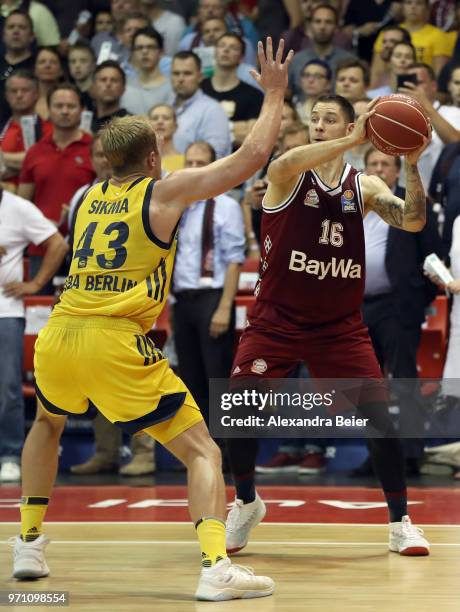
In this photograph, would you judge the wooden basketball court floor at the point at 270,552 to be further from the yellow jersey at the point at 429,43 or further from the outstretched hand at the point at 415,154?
the yellow jersey at the point at 429,43

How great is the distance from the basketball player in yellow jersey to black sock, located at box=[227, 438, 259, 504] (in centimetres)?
127

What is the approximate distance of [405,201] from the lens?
265 inches

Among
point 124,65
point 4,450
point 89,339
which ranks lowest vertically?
point 4,450

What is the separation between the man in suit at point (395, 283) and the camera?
9.49 meters

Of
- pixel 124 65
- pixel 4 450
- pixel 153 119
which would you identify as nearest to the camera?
pixel 4 450

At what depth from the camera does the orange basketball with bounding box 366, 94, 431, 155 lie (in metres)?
6.30

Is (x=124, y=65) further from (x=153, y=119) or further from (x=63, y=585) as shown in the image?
(x=63, y=585)

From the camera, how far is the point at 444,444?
10.1 metres

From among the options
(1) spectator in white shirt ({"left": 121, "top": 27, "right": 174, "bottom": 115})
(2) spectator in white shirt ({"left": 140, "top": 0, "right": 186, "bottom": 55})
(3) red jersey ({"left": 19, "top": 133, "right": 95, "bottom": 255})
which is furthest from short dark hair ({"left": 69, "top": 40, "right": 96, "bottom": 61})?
(3) red jersey ({"left": 19, "top": 133, "right": 95, "bottom": 255})

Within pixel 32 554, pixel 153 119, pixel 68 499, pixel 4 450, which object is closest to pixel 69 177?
pixel 153 119

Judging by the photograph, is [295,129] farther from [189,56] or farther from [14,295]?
[189,56]

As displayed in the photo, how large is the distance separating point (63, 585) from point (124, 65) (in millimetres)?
8610

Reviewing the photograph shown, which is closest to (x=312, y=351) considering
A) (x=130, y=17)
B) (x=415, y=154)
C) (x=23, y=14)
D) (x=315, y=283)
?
(x=315, y=283)

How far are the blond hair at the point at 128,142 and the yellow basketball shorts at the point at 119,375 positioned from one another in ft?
2.27
